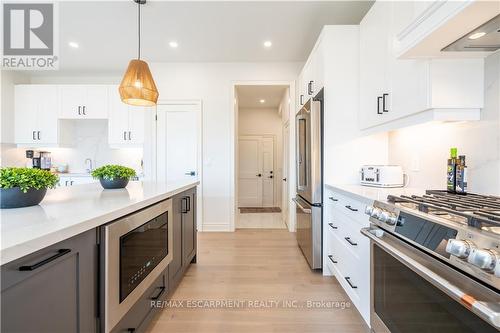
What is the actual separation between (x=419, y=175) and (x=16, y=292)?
2464 mm

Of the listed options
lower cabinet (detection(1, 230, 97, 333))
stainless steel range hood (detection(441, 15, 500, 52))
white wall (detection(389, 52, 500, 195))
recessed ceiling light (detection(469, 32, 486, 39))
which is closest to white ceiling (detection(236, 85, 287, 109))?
white wall (detection(389, 52, 500, 195))

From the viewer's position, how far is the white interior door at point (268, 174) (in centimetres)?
689

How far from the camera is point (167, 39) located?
347 cm

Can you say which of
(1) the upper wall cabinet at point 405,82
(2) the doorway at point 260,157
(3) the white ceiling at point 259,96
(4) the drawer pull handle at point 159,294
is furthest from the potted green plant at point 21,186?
(2) the doorway at point 260,157

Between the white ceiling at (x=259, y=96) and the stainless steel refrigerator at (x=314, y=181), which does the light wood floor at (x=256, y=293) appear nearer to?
the stainless steel refrigerator at (x=314, y=181)

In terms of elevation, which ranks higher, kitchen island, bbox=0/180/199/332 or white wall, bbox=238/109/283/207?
white wall, bbox=238/109/283/207

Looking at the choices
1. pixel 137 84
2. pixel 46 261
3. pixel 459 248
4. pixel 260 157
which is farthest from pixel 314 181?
pixel 260 157

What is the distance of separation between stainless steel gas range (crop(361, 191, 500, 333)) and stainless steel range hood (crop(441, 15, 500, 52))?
79 cm

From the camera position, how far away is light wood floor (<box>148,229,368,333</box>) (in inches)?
69.1

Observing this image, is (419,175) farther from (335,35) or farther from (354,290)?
(335,35)

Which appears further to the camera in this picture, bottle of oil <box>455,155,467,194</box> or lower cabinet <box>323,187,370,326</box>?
lower cabinet <box>323,187,370,326</box>

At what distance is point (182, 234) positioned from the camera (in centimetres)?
229

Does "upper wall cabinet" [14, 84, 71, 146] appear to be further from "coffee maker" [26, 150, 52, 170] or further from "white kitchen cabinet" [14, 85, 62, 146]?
"coffee maker" [26, 150, 52, 170]

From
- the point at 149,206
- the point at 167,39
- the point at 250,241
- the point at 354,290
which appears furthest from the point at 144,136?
the point at 354,290
